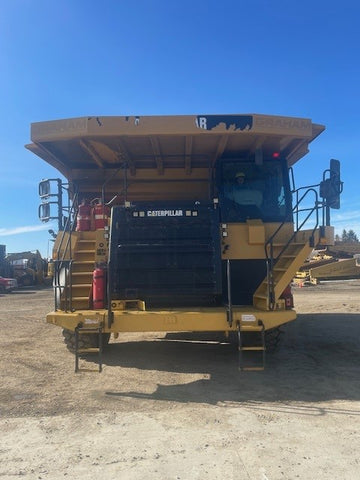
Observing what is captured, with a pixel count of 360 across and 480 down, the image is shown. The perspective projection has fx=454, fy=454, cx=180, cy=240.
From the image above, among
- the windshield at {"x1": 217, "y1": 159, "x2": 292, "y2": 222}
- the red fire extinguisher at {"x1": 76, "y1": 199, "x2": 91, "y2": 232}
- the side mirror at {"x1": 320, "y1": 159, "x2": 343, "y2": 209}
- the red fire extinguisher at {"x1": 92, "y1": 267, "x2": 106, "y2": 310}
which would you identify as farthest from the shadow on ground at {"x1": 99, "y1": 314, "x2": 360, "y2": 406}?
the side mirror at {"x1": 320, "y1": 159, "x2": 343, "y2": 209}

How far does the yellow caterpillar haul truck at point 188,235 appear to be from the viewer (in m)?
6.05

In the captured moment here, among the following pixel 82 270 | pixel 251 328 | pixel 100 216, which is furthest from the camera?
pixel 100 216

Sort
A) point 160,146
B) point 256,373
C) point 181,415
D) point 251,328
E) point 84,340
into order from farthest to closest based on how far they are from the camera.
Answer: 1. point 160,146
2. point 84,340
3. point 256,373
4. point 251,328
5. point 181,415

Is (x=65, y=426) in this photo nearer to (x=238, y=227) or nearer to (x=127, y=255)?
(x=127, y=255)

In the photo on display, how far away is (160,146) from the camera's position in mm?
7184

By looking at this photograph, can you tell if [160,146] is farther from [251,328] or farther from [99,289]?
[251,328]

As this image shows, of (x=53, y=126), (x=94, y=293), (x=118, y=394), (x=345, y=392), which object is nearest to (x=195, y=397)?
(x=118, y=394)

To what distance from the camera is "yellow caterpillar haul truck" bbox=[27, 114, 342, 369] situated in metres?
6.05

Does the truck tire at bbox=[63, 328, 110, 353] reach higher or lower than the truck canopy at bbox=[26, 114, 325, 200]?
lower

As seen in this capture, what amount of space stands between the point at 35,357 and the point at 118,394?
2.77 meters

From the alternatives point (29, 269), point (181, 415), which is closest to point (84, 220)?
point (181, 415)

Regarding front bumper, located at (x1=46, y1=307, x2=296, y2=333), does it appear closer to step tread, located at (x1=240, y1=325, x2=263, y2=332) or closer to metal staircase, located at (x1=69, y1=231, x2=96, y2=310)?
step tread, located at (x1=240, y1=325, x2=263, y2=332)

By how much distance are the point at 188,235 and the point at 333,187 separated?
219cm

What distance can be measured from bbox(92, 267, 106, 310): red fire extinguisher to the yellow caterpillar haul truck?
0.01 meters
